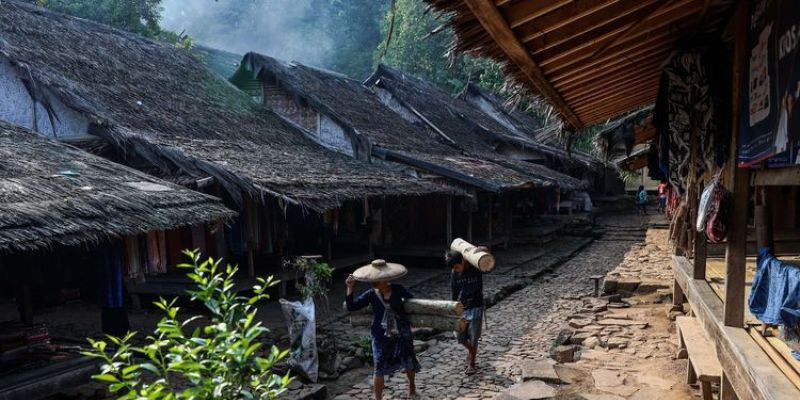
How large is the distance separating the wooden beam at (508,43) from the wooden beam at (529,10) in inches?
2.3

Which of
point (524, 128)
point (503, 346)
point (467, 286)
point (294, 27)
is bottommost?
point (503, 346)

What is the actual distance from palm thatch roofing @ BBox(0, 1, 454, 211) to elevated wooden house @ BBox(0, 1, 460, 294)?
0.03 m

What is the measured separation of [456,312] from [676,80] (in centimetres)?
330

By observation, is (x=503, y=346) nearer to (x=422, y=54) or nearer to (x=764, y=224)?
(x=764, y=224)

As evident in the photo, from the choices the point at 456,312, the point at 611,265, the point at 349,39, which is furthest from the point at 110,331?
the point at 349,39

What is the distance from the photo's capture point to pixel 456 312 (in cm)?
618

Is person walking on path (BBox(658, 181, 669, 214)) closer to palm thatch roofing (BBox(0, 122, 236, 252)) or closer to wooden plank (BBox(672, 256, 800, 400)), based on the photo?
wooden plank (BBox(672, 256, 800, 400))

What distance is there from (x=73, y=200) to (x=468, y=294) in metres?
4.95

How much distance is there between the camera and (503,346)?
836cm

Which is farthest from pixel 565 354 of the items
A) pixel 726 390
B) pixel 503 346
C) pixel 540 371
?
pixel 726 390

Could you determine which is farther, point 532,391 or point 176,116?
point 176,116

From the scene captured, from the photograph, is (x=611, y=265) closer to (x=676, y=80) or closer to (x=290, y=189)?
(x=290, y=189)

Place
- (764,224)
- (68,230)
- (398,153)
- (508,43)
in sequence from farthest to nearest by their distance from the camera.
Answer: (398,153) → (68,230) → (764,224) → (508,43)

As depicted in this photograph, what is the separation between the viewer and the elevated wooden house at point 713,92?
342 centimetres
